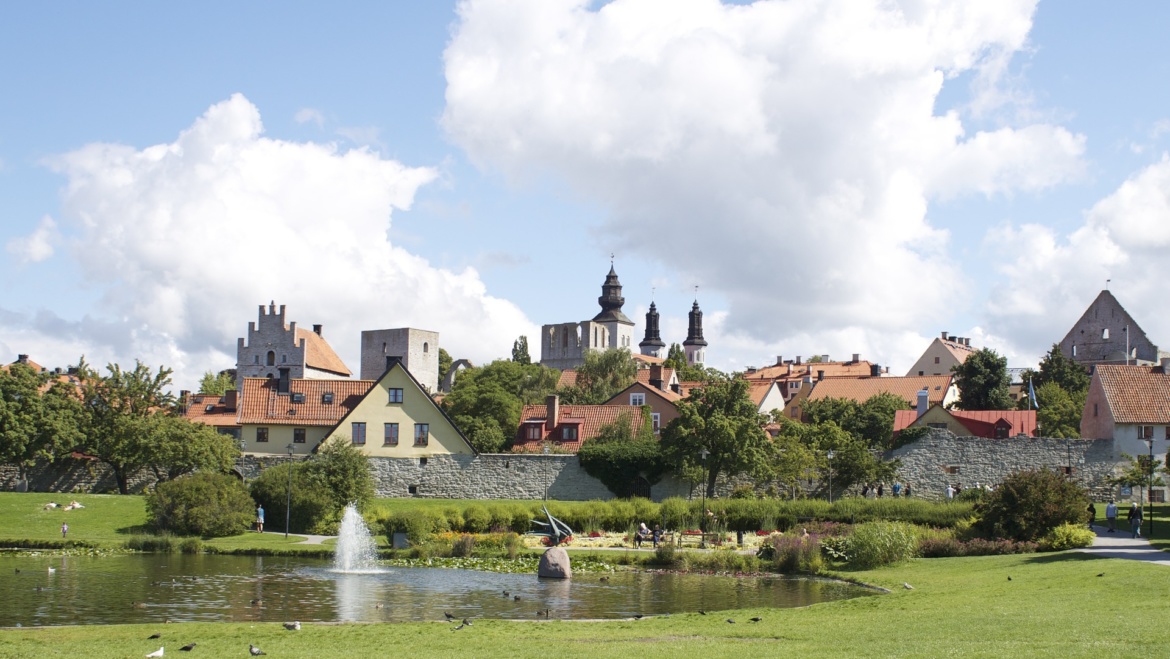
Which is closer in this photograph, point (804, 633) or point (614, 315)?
point (804, 633)

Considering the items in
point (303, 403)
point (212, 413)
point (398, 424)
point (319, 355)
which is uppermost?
point (319, 355)

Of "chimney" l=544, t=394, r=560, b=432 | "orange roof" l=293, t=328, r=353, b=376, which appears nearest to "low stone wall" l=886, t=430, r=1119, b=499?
"chimney" l=544, t=394, r=560, b=432

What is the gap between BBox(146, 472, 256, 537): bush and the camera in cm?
4175

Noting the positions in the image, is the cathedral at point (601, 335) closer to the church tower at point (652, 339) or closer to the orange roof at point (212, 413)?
the church tower at point (652, 339)

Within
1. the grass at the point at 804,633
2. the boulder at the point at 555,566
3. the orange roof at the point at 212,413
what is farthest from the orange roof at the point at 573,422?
the grass at the point at 804,633

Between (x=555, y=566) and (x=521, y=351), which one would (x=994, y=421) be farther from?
(x=521, y=351)

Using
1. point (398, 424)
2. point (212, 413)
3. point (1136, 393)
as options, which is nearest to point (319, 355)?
point (212, 413)

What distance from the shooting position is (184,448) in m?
51.5

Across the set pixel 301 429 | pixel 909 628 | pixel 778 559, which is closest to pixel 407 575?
pixel 778 559

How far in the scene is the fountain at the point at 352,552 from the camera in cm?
3353

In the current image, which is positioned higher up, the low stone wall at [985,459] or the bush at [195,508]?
the low stone wall at [985,459]

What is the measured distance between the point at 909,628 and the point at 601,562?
17537 mm

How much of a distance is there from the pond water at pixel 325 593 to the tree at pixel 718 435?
18407 mm

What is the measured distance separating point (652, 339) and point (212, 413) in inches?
5127
